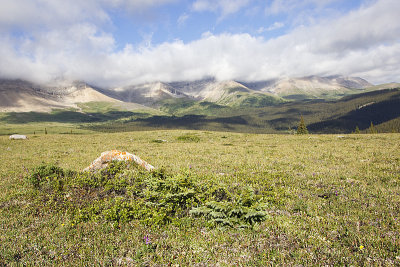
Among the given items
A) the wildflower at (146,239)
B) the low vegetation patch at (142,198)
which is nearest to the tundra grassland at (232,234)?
the wildflower at (146,239)

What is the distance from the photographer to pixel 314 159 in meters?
16.4

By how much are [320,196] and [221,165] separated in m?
7.19

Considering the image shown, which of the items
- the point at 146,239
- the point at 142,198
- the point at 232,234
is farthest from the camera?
the point at 142,198

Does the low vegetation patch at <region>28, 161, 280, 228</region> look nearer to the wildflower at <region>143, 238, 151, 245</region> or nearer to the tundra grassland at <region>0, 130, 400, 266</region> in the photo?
the tundra grassland at <region>0, 130, 400, 266</region>

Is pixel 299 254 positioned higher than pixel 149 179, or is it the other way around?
pixel 149 179

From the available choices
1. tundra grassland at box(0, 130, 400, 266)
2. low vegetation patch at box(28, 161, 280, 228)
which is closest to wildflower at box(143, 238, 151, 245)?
tundra grassland at box(0, 130, 400, 266)

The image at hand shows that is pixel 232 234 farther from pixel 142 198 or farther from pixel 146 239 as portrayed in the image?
pixel 142 198

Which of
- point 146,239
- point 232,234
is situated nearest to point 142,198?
point 146,239

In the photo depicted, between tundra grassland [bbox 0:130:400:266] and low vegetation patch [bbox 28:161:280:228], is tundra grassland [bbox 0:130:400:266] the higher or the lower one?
the lower one

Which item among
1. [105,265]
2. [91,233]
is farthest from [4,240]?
[105,265]

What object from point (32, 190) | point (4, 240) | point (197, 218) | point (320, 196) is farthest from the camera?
point (32, 190)

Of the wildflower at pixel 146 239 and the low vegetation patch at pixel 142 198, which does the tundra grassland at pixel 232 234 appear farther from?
the low vegetation patch at pixel 142 198

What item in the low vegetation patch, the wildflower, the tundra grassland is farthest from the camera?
the low vegetation patch

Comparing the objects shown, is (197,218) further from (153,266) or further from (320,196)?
(320,196)
